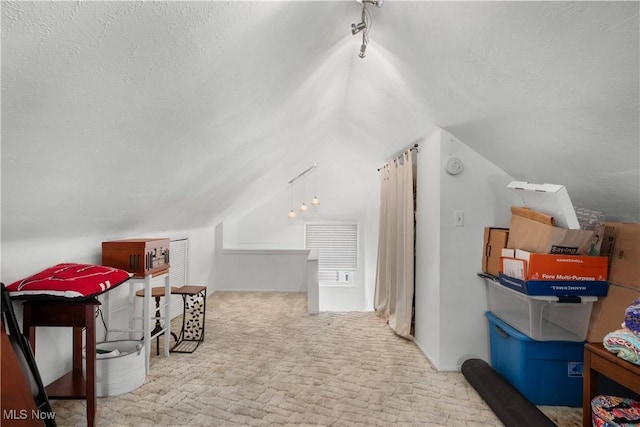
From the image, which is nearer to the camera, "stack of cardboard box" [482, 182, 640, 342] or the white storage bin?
"stack of cardboard box" [482, 182, 640, 342]

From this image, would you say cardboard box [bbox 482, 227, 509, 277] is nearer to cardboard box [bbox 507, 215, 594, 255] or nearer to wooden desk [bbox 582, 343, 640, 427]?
cardboard box [bbox 507, 215, 594, 255]

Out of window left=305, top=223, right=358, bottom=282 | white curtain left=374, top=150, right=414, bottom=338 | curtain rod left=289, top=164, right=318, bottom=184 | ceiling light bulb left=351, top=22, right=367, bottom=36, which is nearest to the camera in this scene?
ceiling light bulb left=351, top=22, right=367, bottom=36

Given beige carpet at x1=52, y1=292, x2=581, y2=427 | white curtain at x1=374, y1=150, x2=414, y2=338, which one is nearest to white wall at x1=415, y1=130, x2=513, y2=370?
beige carpet at x1=52, y1=292, x2=581, y2=427

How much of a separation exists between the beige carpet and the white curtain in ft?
Result: 1.02

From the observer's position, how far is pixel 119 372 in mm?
2426

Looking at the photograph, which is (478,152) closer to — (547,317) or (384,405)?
(547,317)

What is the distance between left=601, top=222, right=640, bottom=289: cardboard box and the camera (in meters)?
2.10

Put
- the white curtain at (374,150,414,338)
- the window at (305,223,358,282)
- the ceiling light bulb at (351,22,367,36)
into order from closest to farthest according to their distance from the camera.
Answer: the ceiling light bulb at (351,22,367,36) < the white curtain at (374,150,414,338) < the window at (305,223,358,282)

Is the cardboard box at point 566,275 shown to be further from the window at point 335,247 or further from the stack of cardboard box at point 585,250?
the window at point 335,247

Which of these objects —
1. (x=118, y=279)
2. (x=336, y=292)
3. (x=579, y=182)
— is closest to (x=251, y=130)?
(x=118, y=279)

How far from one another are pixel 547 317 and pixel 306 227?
15.6 feet

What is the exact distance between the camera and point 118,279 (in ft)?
7.60

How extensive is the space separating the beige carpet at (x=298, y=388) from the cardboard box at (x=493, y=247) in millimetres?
890

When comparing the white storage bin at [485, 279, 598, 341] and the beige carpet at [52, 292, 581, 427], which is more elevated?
the white storage bin at [485, 279, 598, 341]
